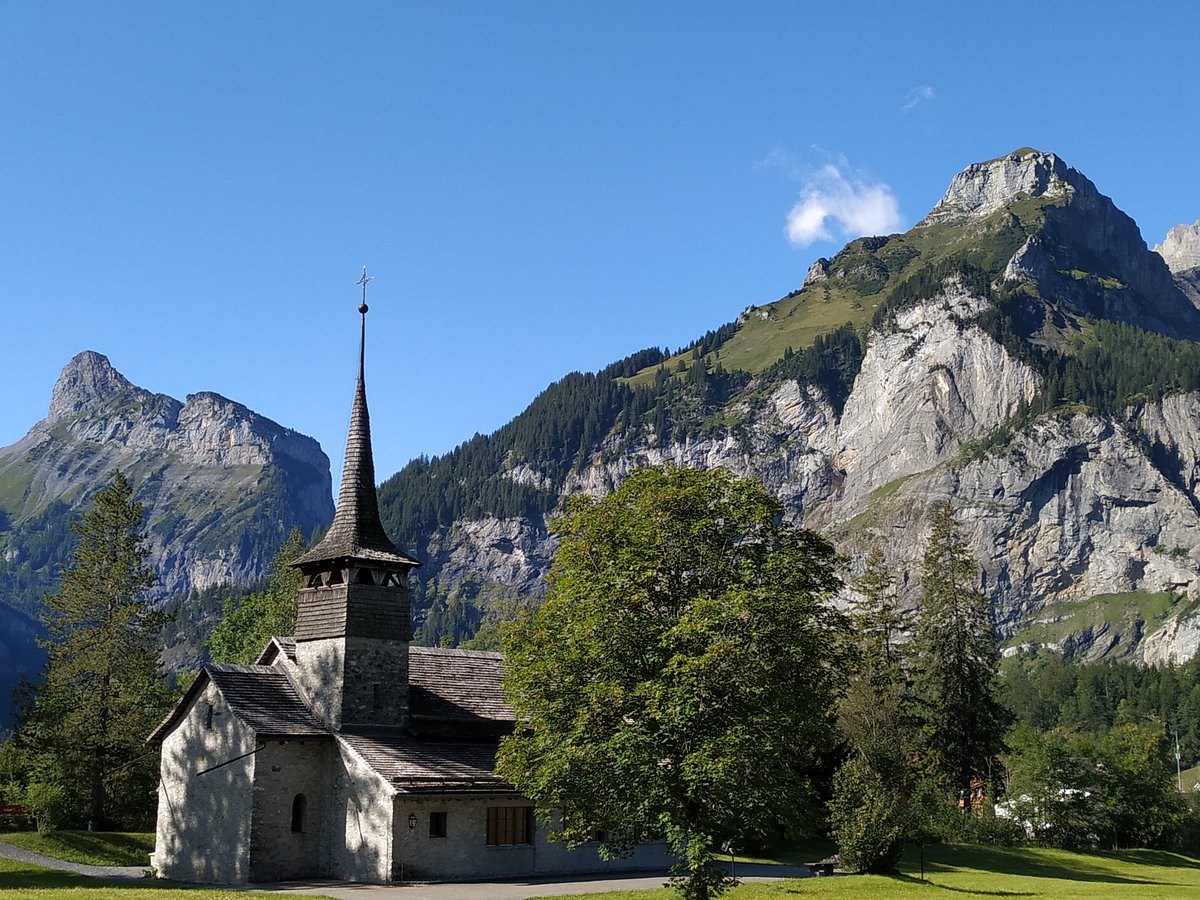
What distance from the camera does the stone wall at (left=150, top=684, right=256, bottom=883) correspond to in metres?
40.9

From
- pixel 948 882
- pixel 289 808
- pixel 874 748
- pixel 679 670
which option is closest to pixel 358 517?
pixel 289 808

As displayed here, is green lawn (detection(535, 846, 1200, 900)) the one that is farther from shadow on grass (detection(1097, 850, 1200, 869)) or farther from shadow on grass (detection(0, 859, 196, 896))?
shadow on grass (detection(0, 859, 196, 896))

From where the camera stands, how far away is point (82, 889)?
3275 cm

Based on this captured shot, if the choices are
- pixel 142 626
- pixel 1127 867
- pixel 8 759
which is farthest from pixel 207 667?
pixel 1127 867

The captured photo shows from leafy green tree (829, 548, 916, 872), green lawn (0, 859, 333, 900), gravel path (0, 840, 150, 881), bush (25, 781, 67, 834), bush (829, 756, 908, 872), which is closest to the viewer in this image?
green lawn (0, 859, 333, 900)

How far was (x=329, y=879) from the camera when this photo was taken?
40.9 metres

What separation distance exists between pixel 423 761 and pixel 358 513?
10457 millimetres

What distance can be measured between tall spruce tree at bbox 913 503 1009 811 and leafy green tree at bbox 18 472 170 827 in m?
46.5

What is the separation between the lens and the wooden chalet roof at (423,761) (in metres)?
40.2

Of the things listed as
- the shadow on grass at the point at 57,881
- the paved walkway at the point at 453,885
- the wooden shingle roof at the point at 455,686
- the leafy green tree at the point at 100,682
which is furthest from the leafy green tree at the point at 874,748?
the leafy green tree at the point at 100,682

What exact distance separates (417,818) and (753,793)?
45.9ft

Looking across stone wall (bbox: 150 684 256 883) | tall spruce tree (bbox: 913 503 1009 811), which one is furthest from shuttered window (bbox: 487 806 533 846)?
tall spruce tree (bbox: 913 503 1009 811)

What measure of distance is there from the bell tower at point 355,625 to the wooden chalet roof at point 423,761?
33.4 inches

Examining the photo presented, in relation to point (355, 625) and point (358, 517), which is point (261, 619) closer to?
point (358, 517)
